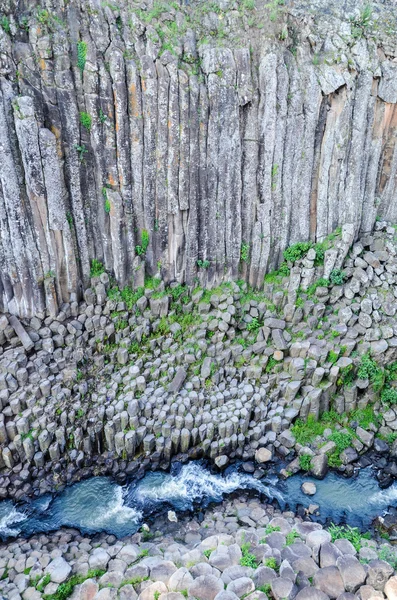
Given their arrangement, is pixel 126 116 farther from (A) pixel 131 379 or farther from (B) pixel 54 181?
(A) pixel 131 379

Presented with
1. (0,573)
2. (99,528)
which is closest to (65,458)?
(99,528)

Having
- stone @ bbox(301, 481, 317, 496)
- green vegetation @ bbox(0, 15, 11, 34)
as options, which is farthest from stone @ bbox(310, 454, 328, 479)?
green vegetation @ bbox(0, 15, 11, 34)

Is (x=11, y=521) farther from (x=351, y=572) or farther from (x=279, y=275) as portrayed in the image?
(x=279, y=275)

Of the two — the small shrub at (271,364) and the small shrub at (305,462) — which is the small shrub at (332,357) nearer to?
the small shrub at (271,364)

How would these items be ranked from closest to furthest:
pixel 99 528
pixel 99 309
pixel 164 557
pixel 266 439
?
pixel 164 557 < pixel 99 528 < pixel 266 439 < pixel 99 309

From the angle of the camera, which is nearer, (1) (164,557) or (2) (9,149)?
(1) (164,557)

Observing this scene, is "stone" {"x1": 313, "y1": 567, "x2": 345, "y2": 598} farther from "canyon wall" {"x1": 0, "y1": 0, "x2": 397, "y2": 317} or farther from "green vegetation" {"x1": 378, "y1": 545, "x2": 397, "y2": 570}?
"canyon wall" {"x1": 0, "y1": 0, "x2": 397, "y2": 317}
